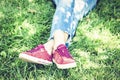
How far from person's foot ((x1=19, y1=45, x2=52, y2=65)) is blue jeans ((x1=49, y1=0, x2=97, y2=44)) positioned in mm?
303

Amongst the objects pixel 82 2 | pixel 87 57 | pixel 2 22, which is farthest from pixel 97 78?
pixel 2 22

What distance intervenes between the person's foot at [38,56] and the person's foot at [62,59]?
0.09 metres

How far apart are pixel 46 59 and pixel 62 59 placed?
203 mm

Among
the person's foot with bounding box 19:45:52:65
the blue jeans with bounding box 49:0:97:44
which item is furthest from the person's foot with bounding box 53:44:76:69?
the blue jeans with bounding box 49:0:97:44

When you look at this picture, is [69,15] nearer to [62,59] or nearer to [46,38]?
[46,38]

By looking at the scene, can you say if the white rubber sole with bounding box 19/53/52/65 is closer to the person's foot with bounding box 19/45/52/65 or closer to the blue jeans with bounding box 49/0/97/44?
the person's foot with bounding box 19/45/52/65

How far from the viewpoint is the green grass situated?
123 inches

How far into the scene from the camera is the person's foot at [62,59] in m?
2.95

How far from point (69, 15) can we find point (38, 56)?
79 cm

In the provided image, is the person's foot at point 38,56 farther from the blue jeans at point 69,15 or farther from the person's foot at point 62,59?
the blue jeans at point 69,15

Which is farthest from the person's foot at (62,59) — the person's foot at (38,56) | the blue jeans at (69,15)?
the blue jeans at (69,15)

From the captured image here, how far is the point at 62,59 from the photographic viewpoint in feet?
9.76

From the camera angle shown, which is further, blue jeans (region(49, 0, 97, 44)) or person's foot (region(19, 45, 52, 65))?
blue jeans (region(49, 0, 97, 44))

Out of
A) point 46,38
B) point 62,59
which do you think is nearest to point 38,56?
point 62,59
